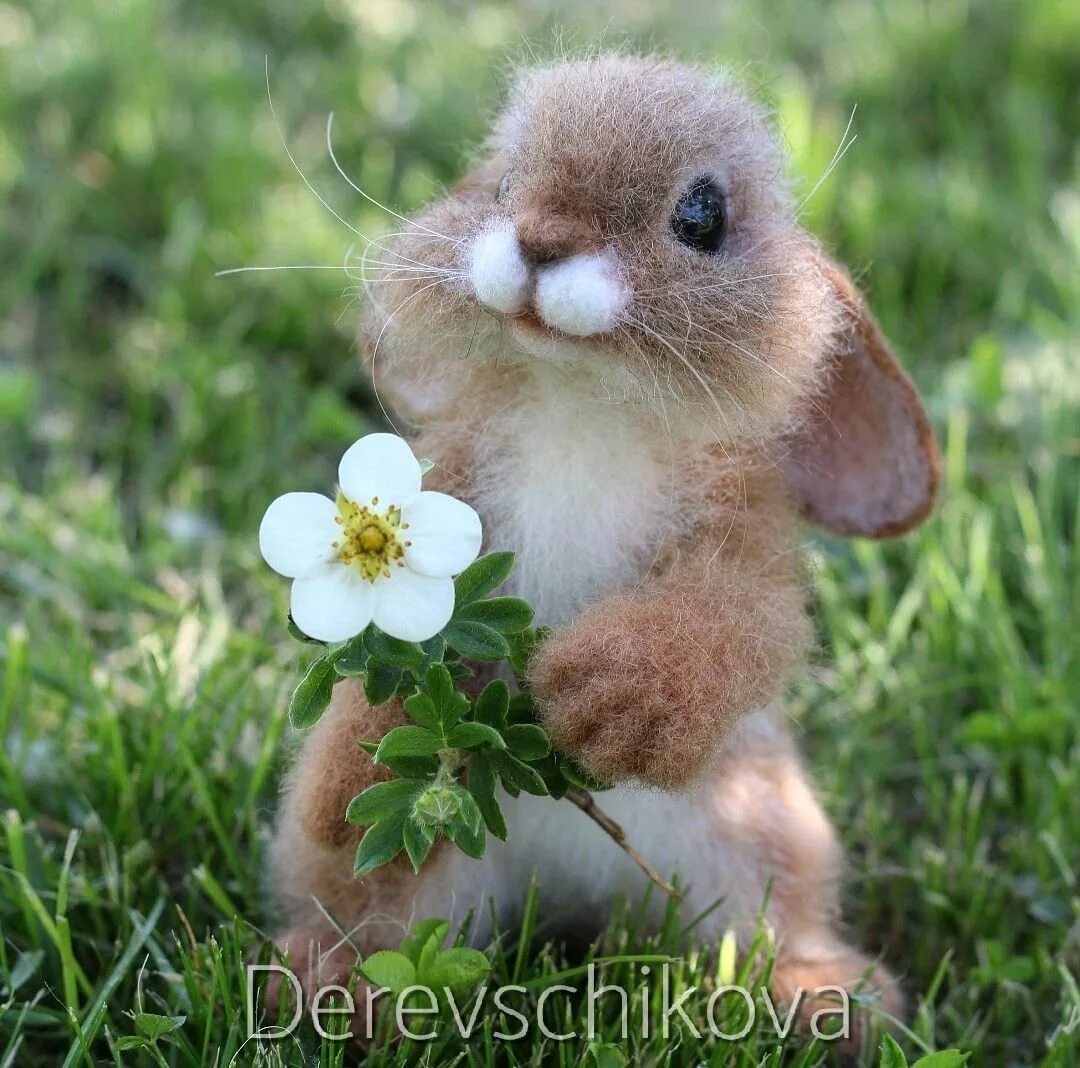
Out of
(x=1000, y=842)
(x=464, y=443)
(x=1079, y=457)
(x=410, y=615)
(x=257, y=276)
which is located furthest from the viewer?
(x=257, y=276)

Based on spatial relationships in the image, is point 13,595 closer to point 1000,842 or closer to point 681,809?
point 681,809

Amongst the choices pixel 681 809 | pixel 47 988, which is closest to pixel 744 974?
pixel 681 809

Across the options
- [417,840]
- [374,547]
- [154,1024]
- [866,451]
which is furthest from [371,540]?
[866,451]

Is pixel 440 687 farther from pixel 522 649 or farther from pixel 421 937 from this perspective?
pixel 421 937

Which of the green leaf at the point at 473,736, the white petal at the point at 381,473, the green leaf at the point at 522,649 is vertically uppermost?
the white petal at the point at 381,473

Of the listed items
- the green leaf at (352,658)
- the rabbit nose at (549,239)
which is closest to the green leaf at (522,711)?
the green leaf at (352,658)

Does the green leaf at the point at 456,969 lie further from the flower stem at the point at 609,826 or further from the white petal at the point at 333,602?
the white petal at the point at 333,602

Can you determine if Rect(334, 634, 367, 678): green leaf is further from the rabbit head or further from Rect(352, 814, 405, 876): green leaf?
the rabbit head
